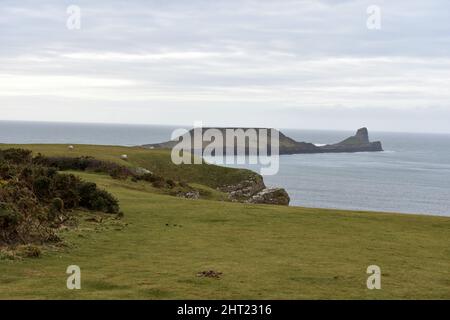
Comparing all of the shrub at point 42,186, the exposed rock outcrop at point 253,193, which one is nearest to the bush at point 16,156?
the shrub at point 42,186

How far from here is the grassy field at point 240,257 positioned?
54.5ft

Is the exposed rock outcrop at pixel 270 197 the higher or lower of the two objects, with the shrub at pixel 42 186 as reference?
lower

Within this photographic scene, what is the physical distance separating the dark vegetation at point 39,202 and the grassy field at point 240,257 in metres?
1.45

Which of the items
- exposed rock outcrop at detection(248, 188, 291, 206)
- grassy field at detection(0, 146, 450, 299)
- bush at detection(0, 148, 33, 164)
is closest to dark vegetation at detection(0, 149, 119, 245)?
grassy field at detection(0, 146, 450, 299)

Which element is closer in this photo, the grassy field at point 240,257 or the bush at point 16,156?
the grassy field at point 240,257

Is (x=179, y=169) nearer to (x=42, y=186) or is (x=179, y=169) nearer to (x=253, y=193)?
(x=253, y=193)

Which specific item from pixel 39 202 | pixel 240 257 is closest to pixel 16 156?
pixel 39 202

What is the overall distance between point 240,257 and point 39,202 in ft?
43.8

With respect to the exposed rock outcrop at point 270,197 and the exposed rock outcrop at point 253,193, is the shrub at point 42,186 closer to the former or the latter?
the exposed rock outcrop at point 253,193

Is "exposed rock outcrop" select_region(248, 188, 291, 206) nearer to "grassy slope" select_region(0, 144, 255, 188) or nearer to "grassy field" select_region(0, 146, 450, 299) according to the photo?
"grassy slope" select_region(0, 144, 255, 188)

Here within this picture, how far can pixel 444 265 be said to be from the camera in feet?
72.9

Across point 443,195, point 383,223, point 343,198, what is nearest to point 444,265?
point 383,223

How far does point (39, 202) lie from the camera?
98.4 feet
